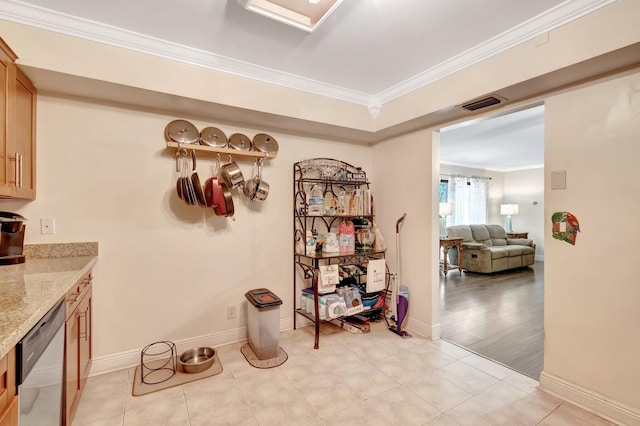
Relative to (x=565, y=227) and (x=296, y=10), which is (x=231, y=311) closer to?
(x=296, y=10)

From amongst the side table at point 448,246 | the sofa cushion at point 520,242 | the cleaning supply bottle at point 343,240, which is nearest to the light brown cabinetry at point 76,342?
the cleaning supply bottle at point 343,240

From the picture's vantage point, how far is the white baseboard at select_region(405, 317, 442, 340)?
2.95 m

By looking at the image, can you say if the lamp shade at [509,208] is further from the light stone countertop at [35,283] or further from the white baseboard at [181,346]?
the light stone countertop at [35,283]

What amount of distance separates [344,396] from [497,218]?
25.6 ft

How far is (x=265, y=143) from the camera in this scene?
2900mm

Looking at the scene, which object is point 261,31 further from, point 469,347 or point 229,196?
point 469,347

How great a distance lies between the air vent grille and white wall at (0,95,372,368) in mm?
1844

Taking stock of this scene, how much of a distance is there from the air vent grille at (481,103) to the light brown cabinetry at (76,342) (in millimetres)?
2925

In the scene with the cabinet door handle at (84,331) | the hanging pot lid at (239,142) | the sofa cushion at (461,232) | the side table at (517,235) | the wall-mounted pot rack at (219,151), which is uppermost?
the hanging pot lid at (239,142)

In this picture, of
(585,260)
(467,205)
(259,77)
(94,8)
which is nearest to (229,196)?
(259,77)

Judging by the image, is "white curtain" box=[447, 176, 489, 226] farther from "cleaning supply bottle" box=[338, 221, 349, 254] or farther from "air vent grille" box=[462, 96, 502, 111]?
"air vent grille" box=[462, 96, 502, 111]

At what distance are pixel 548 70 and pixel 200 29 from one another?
87.7 inches

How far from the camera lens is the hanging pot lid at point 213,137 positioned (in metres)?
2.63

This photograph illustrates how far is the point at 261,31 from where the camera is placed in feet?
6.58
